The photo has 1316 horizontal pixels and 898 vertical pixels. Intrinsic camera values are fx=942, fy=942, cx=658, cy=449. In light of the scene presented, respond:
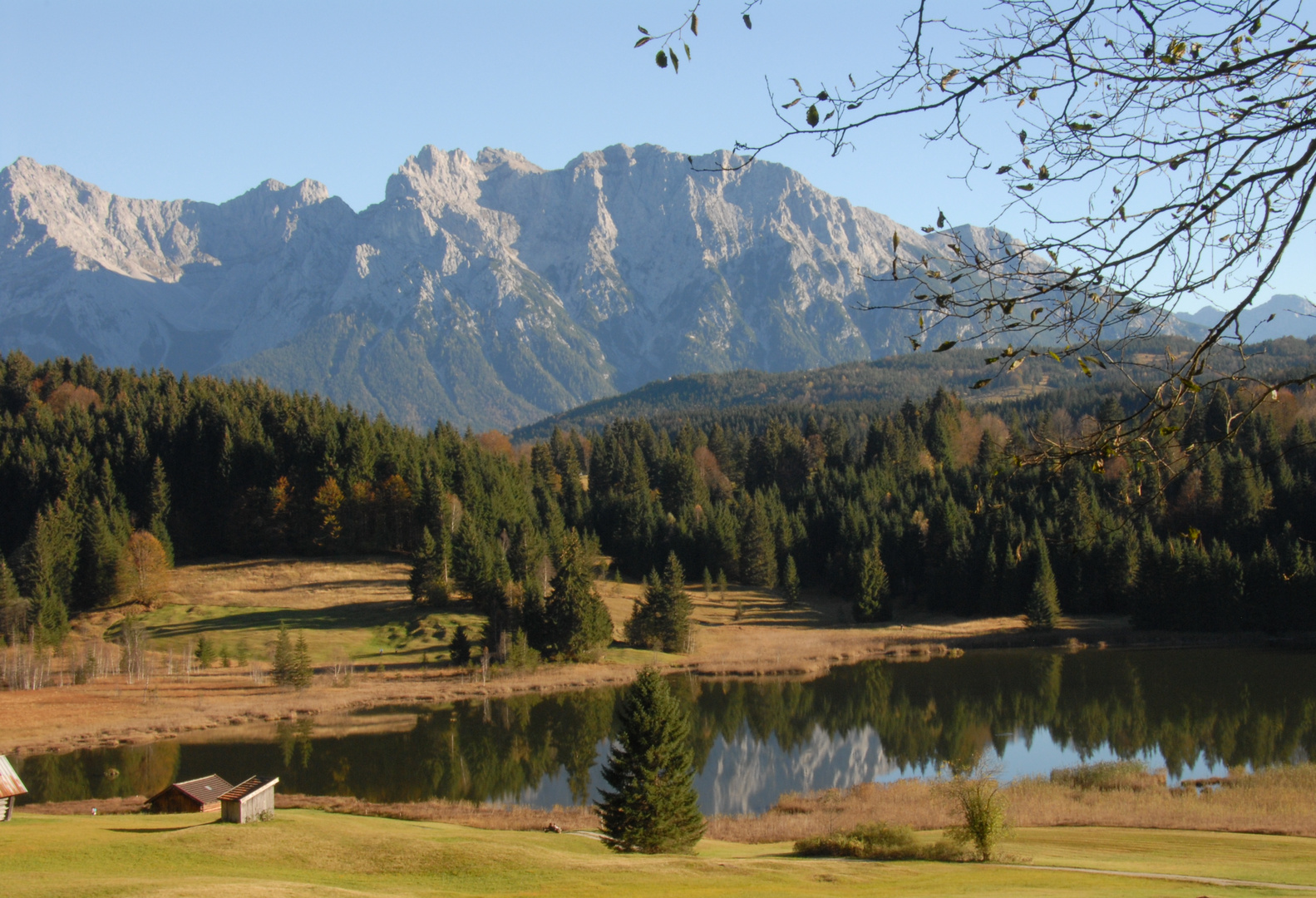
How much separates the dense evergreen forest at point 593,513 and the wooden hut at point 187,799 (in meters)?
35.2

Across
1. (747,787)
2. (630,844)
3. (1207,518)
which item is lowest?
(747,787)

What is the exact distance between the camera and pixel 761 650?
7012cm

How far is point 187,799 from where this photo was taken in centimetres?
2964

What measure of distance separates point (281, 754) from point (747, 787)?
21.7m

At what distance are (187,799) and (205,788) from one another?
90 cm

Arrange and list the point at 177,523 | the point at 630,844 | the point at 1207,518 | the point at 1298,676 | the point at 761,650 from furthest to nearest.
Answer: the point at 177,523, the point at 1207,518, the point at 761,650, the point at 1298,676, the point at 630,844

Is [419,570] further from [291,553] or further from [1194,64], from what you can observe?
[1194,64]

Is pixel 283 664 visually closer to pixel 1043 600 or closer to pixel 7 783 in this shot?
pixel 7 783

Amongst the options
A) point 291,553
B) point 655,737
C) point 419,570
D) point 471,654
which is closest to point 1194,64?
point 655,737

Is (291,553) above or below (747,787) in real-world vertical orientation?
above

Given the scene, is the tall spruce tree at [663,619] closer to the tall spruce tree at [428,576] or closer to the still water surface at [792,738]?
the still water surface at [792,738]

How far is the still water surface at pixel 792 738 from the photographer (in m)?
38.5

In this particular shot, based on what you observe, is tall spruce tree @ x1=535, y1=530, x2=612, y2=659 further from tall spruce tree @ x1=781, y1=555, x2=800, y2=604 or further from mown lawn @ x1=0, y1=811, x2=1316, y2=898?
mown lawn @ x1=0, y1=811, x2=1316, y2=898

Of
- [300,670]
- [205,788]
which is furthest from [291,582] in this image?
[205,788]
